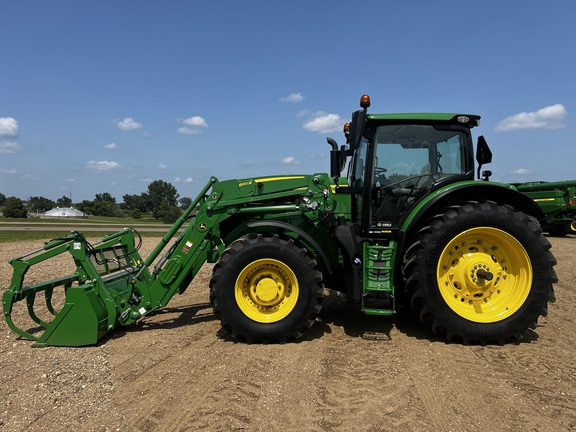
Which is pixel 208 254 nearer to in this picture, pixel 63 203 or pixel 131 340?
pixel 131 340

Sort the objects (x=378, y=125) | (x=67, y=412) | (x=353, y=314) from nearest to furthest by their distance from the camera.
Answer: (x=67, y=412) → (x=378, y=125) → (x=353, y=314)

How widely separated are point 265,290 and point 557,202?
50.2 ft

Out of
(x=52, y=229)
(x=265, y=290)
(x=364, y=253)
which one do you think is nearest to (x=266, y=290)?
(x=265, y=290)

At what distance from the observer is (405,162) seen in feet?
15.7

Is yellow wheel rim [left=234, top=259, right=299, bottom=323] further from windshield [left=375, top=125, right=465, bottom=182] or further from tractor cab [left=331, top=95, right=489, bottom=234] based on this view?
windshield [left=375, top=125, right=465, bottom=182]

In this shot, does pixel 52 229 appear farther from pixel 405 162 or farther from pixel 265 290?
pixel 405 162

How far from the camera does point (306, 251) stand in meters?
4.46

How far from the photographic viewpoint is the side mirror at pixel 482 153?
4.86m

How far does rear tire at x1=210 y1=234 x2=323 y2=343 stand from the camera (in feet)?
14.2

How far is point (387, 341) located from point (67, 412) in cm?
319

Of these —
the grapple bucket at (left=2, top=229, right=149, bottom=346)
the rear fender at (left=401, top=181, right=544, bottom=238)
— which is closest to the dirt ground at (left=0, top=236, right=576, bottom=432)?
the grapple bucket at (left=2, top=229, right=149, bottom=346)

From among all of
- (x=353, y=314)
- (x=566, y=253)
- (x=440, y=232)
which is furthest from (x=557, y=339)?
(x=566, y=253)

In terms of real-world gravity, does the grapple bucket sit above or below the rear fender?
below

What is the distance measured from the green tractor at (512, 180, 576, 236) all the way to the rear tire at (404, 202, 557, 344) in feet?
40.1
